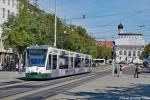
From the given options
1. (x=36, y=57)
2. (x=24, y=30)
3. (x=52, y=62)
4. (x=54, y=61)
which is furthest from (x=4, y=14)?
(x=36, y=57)

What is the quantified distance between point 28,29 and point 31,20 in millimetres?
1373

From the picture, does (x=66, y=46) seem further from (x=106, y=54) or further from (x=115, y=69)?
(x=106, y=54)

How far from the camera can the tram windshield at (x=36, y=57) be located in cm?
4128

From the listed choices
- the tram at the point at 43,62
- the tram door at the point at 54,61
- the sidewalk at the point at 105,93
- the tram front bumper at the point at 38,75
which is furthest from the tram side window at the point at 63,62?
the sidewalk at the point at 105,93

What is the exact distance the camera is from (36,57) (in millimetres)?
41562

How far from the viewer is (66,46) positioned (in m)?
92.9

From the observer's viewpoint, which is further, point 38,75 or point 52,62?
point 52,62

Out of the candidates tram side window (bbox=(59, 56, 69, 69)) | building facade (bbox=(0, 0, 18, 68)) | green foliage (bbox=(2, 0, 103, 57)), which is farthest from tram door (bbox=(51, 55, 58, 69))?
building facade (bbox=(0, 0, 18, 68))

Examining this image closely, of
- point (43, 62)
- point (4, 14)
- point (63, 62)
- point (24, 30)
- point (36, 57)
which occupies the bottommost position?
point (43, 62)

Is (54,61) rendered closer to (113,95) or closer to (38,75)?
(38,75)

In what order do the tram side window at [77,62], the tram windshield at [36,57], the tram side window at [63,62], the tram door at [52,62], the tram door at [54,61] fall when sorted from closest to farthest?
the tram windshield at [36,57], the tram door at [52,62], the tram door at [54,61], the tram side window at [63,62], the tram side window at [77,62]

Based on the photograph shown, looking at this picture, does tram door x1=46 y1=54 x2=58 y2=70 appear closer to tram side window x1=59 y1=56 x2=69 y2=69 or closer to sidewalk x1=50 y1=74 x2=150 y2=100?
tram side window x1=59 y1=56 x2=69 y2=69

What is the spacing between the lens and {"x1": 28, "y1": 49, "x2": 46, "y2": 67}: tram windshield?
4128 centimetres

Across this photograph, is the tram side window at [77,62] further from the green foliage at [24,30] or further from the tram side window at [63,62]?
the green foliage at [24,30]
